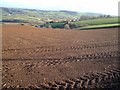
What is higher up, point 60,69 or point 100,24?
point 100,24

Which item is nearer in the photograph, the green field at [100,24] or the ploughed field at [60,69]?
the ploughed field at [60,69]

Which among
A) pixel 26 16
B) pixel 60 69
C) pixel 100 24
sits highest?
pixel 26 16

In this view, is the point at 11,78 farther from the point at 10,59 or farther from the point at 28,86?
the point at 10,59

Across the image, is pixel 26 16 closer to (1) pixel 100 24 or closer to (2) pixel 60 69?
(1) pixel 100 24

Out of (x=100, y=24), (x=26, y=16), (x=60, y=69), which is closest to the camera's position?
(x=60, y=69)

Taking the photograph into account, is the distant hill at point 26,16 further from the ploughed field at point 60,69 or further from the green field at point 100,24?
the ploughed field at point 60,69

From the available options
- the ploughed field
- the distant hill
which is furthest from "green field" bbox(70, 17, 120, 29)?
the ploughed field

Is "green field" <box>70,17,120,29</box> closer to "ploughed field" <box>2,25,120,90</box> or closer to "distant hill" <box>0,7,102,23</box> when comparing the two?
"distant hill" <box>0,7,102,23</box>

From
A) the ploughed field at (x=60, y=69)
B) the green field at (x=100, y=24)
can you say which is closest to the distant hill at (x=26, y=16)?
the green field at (x=100, y=24)

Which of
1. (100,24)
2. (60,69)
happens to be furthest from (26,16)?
(60,69)

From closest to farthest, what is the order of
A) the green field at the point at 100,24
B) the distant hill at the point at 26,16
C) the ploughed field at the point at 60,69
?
the ploughed field at the point at 60,69 → the green field at the point at 100,24 → the distant hill at the point at 26,16

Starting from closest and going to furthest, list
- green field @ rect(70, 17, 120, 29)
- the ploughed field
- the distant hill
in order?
the ploughed field, green field @ rect(70, 17, 120, 29), the distant hill
